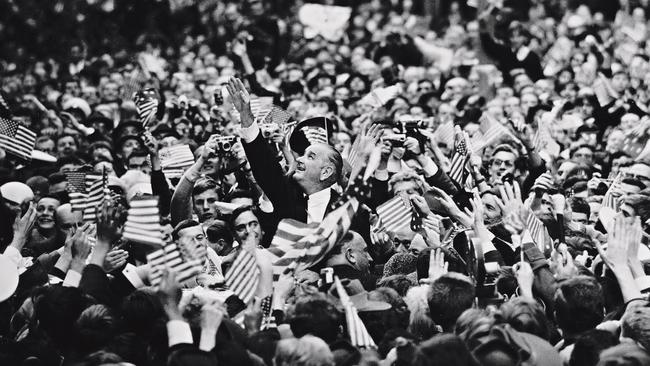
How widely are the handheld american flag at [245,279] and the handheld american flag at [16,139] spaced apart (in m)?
5.01

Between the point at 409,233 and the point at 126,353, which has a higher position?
the point at 126,353

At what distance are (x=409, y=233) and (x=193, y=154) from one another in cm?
295

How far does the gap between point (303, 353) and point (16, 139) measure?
6.33 meters

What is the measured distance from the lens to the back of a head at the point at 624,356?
12.8ft

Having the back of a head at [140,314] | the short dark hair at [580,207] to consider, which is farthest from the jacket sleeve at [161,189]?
the back of a head at [140,314]

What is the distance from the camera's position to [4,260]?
554 centimetres

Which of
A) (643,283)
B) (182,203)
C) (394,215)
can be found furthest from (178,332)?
(182,203)

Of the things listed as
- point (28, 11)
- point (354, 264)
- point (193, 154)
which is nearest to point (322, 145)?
point (354, 264)

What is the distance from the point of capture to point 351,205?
571 centimetres

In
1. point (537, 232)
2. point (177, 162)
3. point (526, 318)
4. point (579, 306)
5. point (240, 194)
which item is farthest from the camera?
point (177, 162)

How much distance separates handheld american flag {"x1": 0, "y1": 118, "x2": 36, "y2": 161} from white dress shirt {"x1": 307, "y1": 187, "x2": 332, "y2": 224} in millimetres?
4065

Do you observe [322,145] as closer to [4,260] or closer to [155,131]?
[4,260]

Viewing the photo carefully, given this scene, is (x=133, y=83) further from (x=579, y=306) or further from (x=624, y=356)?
(x=624, y=356)

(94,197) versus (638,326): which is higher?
(94,197)
